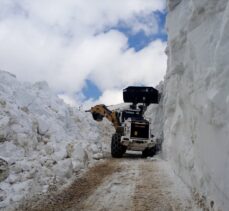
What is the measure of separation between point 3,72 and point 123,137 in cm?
707

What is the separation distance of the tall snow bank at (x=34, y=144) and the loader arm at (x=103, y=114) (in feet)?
4.72

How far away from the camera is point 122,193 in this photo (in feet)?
31.9

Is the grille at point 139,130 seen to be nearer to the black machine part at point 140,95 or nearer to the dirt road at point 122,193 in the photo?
the black machine part at point 140,95

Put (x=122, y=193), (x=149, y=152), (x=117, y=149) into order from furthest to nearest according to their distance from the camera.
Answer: (x=149, y=152) < (x=117, y=149) < (x=122, y=193)

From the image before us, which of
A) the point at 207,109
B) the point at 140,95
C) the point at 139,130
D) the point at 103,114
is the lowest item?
the point at 207,109

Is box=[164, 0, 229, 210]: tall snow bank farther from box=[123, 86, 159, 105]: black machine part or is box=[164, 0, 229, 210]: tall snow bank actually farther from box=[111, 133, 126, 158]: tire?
box=[123, 86, 159, 105]: black machine part

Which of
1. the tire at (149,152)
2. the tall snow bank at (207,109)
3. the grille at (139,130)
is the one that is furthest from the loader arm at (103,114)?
the tall snow bank at (207,109)

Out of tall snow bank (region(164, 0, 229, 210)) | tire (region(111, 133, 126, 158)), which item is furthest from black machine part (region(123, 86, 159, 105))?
tall snow bank (region(164, 0, 229, 210))

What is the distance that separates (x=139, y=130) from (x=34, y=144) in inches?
259

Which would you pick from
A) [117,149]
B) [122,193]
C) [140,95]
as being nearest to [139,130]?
[117,149]

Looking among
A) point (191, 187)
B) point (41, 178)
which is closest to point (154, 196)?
point (191, 187)

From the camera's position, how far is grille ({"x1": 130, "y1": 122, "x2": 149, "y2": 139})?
725 inches

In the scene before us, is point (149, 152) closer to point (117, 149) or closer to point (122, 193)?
point (117, 149)

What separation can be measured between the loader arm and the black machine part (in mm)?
1326
